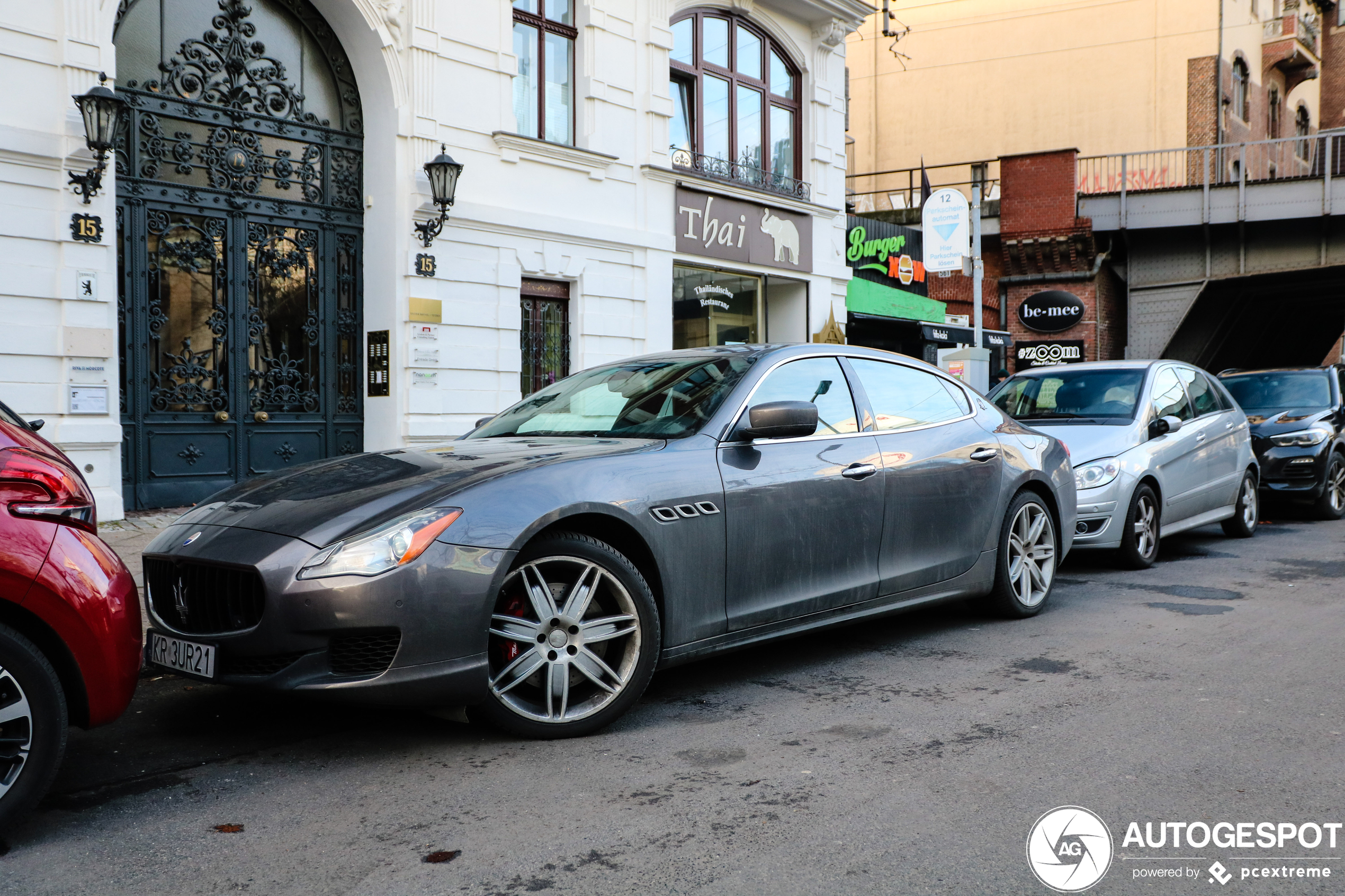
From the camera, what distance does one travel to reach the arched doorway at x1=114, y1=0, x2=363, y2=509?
1070 cm

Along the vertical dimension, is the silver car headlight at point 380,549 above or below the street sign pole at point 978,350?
below

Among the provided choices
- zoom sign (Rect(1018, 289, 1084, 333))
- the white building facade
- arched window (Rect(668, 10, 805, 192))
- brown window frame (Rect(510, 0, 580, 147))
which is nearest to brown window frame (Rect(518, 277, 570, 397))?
the white building facade

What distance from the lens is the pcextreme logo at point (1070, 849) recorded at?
2943mm

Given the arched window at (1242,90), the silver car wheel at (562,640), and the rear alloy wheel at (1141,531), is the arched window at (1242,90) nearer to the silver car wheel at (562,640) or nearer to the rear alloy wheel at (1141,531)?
the rear alloy wheel at (1141,531)

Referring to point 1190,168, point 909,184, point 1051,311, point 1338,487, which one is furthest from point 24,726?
point 909,184

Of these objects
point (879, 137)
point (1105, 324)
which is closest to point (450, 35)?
point (1105, 324)

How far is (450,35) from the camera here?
1267 centimetres

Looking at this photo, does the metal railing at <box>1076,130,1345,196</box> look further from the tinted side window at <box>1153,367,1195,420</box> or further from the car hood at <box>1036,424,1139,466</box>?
the car hood at <box>1036,424,1139,466</box>

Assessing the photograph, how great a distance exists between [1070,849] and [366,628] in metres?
2.23

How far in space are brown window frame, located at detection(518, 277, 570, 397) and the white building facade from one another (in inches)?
1.2

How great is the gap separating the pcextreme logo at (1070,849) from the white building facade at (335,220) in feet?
29.5

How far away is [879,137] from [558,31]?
23905 mm

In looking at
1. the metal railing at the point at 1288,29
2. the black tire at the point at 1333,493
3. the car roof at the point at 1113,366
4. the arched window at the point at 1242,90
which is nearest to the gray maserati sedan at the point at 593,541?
the car roof at the point at 1113,366

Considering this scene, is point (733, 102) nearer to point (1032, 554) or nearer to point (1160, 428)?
point (1160, 428)
